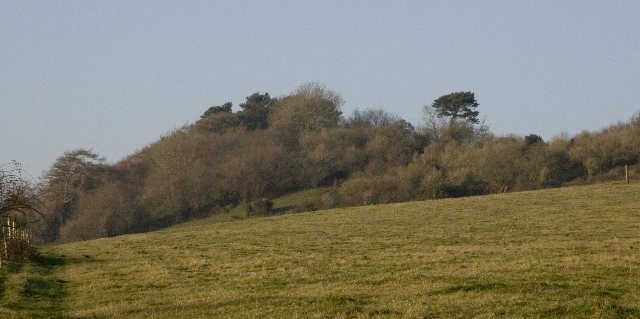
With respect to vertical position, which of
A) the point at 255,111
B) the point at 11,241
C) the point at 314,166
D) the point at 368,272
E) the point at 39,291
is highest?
the point at 255,111

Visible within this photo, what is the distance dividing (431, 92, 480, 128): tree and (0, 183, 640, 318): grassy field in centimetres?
4742

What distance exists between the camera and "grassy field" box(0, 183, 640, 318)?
12156 mm

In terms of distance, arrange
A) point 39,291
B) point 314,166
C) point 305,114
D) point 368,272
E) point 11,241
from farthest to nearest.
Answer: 1. point 305,114
2. point 314,166
3. point 11,241
4. point 368,272
5. point 39,291

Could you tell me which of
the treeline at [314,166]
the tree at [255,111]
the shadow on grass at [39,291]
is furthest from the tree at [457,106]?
the shadow on grass at [39,291]

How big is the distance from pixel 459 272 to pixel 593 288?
4087 mm

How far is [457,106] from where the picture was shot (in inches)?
3292

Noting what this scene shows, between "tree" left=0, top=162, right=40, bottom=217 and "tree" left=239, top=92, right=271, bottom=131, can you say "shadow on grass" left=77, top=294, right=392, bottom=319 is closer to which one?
"tree" left=0, top=162, right=40, bottom=217

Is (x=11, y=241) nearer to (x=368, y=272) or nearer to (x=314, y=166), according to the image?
(x=368, y=272)

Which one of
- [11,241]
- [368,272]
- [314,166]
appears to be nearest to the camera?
[368,272]

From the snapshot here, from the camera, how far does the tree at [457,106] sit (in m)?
83.1

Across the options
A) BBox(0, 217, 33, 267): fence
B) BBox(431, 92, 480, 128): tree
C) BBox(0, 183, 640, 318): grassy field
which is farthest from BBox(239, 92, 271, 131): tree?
BBox(0, 217, 33, 267): fence

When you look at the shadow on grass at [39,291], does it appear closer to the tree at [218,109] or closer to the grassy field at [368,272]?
the grassy field at [368,272]

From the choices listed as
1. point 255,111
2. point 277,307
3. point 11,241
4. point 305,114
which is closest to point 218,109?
point 255,111

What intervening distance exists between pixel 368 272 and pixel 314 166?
174 ft
